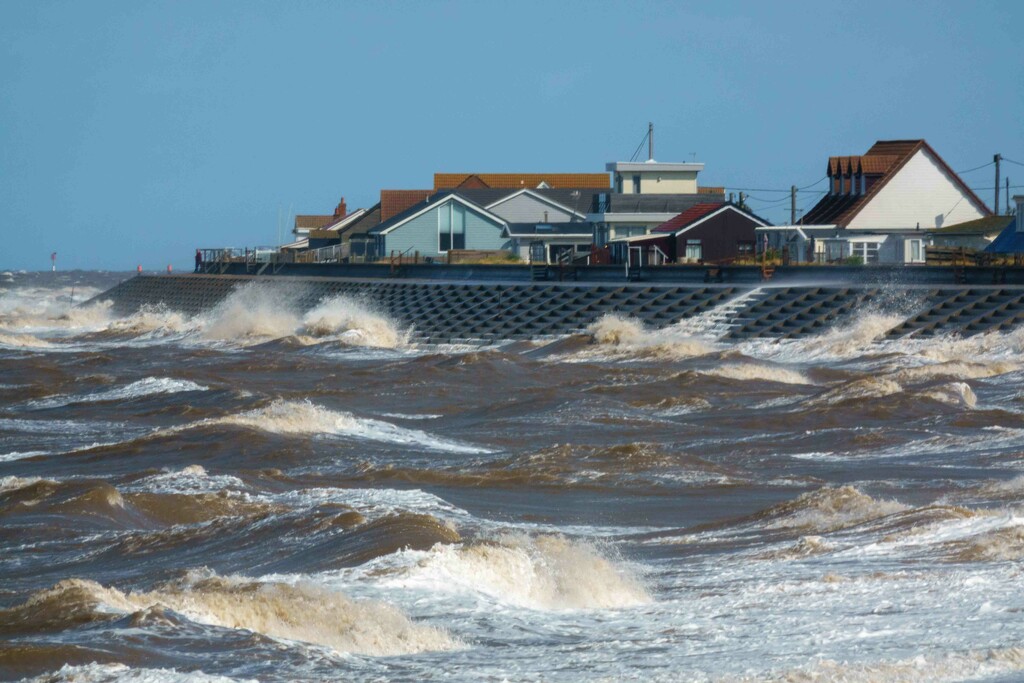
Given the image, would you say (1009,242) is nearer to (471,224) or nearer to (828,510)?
(471,224)

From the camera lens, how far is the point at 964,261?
126 ft

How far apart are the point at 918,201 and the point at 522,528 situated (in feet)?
147

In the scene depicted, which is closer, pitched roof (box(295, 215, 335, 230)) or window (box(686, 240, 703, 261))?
window (box(686, 240, 703, 261))

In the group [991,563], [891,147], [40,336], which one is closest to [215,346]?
[40,336]

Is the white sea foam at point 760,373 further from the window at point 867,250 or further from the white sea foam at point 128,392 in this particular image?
the window at point 867,250

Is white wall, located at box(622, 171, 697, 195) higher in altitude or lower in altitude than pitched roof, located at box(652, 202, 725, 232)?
higher

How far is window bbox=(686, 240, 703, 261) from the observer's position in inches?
2158

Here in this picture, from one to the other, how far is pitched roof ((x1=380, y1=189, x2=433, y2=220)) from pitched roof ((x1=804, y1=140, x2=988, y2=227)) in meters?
28.7

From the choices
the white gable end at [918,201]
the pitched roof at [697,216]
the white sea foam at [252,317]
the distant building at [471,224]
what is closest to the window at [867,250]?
the white gable end at [918,201]

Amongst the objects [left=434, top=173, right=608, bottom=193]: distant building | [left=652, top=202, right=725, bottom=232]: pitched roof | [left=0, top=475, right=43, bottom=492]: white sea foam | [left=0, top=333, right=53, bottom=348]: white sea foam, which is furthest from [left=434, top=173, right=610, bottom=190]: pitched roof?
[left=0, top=475, right=43, bottom=492]: white sea foam

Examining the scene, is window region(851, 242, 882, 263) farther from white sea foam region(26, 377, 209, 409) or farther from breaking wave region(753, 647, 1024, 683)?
breaking wave region(753, 647, 1024, 683)

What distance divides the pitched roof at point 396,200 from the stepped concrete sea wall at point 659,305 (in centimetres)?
2378

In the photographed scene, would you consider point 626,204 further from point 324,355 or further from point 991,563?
point 991,563

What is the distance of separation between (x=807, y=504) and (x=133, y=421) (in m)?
12.7
